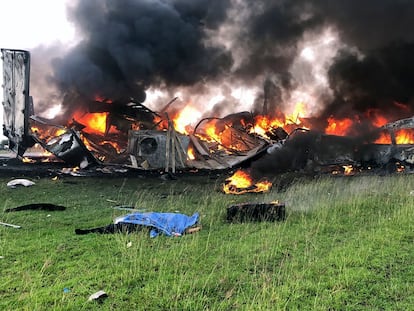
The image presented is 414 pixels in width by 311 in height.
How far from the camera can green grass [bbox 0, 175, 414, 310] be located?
3.49m

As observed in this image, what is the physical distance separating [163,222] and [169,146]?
9.15m

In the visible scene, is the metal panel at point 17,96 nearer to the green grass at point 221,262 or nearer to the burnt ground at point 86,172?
the burnt ground at point 86,172

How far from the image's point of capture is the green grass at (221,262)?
3488mm

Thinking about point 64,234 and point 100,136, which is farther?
point 100,136

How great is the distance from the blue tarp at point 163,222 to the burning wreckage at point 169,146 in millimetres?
6029

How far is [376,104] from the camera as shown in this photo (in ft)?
73.4

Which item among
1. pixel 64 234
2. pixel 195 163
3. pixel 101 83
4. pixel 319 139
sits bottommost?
pixel 64 234

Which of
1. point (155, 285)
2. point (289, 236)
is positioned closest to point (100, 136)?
point (289, 236)

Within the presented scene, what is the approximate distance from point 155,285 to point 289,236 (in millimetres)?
2697

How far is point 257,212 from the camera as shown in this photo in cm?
704

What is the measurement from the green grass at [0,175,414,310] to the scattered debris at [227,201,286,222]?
0.24 m

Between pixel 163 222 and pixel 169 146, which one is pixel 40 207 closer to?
pixel 163 222

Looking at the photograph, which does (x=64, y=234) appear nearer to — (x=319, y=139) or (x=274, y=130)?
(x=319, y=139)

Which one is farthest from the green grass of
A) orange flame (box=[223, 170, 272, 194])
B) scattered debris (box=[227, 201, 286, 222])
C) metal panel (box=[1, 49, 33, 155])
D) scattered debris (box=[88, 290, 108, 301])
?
metal panel (box=[1, 49, 33, 155])
